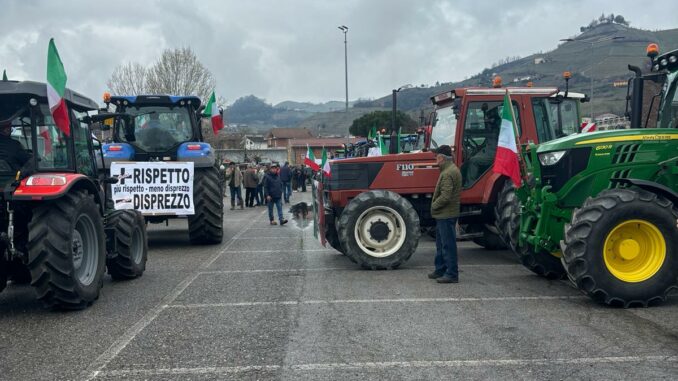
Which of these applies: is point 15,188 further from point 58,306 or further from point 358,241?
point 358,241

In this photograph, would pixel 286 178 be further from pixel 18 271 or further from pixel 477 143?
pixel 18 271

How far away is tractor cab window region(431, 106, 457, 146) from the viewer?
1104 cm

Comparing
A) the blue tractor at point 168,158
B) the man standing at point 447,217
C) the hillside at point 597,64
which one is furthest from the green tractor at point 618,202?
the hillside at point 597,64

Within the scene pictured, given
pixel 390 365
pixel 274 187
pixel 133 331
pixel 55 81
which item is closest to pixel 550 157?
pixel 390 365

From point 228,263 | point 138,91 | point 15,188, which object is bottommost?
point 228,263

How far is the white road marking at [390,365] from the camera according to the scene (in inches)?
201

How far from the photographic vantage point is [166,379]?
4.93m

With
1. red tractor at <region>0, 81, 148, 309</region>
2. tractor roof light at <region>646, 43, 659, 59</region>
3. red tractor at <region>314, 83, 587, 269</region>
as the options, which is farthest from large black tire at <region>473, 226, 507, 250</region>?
red tractor at <region>0, 81, 148, 309</region>

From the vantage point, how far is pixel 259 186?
28.2m

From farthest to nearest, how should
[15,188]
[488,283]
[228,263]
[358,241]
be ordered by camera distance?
[228,263], [358,241], [488,283], [15,188]

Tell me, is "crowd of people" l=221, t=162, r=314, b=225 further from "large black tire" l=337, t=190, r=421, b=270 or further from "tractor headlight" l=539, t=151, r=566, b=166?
"tractor headlight" l=539, t=151, r=566, b=166

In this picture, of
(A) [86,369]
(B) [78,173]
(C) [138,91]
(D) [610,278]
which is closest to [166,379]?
(A) [86,369]

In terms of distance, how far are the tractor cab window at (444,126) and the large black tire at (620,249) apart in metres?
3.99

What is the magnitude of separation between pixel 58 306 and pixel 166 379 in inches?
109
